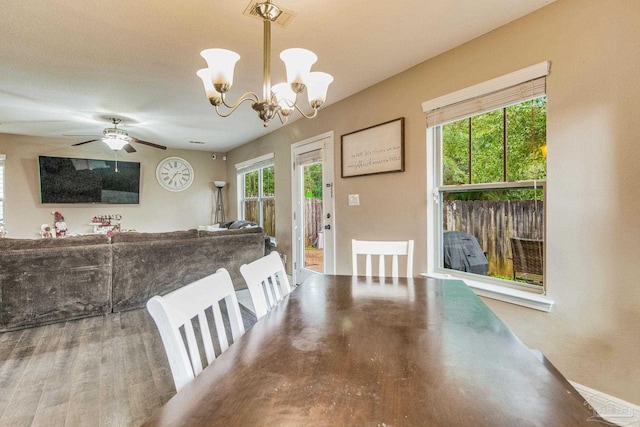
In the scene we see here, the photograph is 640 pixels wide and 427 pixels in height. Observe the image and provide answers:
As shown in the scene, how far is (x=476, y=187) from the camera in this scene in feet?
7.73

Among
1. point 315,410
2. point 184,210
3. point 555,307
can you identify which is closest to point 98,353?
point 315,410

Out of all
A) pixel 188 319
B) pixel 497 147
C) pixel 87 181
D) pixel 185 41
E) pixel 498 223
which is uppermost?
pixel 185 41

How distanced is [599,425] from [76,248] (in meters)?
3.78

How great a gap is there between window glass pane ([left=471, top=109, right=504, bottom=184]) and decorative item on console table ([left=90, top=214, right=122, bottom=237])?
229 inches

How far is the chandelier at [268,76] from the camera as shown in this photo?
1.46 m

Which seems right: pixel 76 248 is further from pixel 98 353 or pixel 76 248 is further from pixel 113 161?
pixel 113 161

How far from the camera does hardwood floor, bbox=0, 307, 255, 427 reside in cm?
171

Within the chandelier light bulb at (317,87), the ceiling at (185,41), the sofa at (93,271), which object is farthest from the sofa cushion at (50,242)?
the chandelier light bulb at (317,87)

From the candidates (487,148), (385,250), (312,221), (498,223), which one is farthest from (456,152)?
(312,221)

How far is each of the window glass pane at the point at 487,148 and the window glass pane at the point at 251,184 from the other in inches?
164

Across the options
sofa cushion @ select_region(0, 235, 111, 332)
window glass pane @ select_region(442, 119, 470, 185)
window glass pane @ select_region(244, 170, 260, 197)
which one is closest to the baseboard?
window glass pane @ select_region(442, 119, 470, 185)

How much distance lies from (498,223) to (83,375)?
305cm

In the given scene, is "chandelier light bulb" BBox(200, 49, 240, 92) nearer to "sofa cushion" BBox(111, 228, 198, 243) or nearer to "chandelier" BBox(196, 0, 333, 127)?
"chandelier" BBox(196, 0, 333, 127)

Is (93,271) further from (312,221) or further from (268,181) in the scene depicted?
(268,181)
